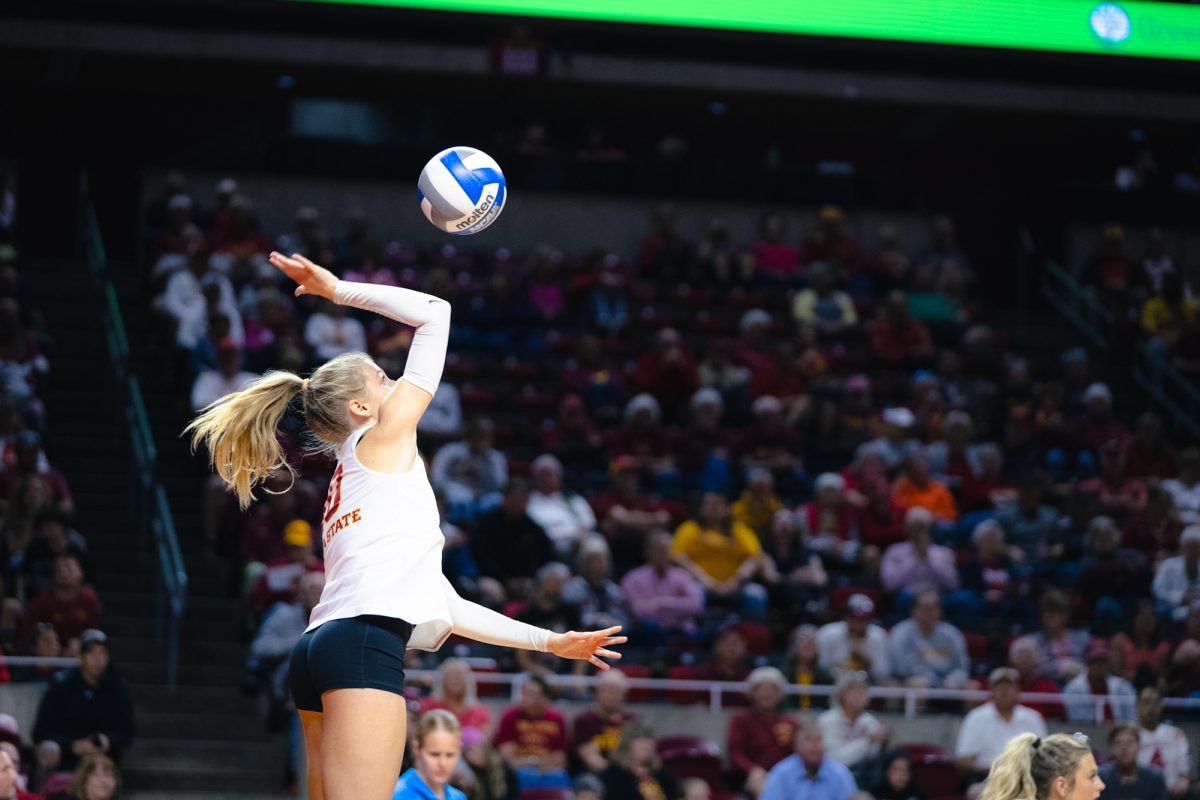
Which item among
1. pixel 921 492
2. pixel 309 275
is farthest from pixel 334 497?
pixel 921 492

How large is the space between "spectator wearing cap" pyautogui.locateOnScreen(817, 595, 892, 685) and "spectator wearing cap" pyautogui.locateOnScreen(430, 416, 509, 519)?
2741 mm

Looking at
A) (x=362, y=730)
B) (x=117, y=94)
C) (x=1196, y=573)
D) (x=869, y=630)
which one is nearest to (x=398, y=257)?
(x=117, y=94)

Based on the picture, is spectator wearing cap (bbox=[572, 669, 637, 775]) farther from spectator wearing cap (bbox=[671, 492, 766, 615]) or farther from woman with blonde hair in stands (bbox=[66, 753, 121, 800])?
woman with blonde hair in stands (bbox=[66, 753, 121, 800])

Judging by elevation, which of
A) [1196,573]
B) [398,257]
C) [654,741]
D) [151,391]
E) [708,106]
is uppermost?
[708,106]

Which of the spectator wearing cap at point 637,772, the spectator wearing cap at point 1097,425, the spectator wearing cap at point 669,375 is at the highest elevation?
the spectator wearing cap at point 669,375

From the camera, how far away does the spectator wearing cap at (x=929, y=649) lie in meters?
11.6

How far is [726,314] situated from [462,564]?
567 cm

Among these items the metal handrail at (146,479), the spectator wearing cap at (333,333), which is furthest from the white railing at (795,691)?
the spectator wearing cap at (333,333)

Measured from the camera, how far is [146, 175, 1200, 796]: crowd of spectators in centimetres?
1151

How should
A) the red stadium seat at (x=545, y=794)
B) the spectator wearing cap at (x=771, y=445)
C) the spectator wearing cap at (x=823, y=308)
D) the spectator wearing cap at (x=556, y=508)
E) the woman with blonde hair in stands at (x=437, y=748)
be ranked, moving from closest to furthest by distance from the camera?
1. the woman with blonde hair in stands at (x=437, y=748)
2. the red stadium seat at (x=545, y=794)
3. the spectator wearing cap at (x=556, y=508)
4. the spectator wearing cap at (x=771, y=445)
5. the spectator wearing cap at (x=823, y=308)

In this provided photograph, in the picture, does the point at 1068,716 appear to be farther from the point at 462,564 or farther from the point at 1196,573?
the point at 462,564

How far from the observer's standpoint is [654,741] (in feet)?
33.6

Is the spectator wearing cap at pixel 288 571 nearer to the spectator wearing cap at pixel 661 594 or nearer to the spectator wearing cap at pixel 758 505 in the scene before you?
the spectator wearing cap at pixel 661 594

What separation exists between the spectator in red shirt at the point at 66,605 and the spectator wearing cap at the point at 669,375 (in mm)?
5440
